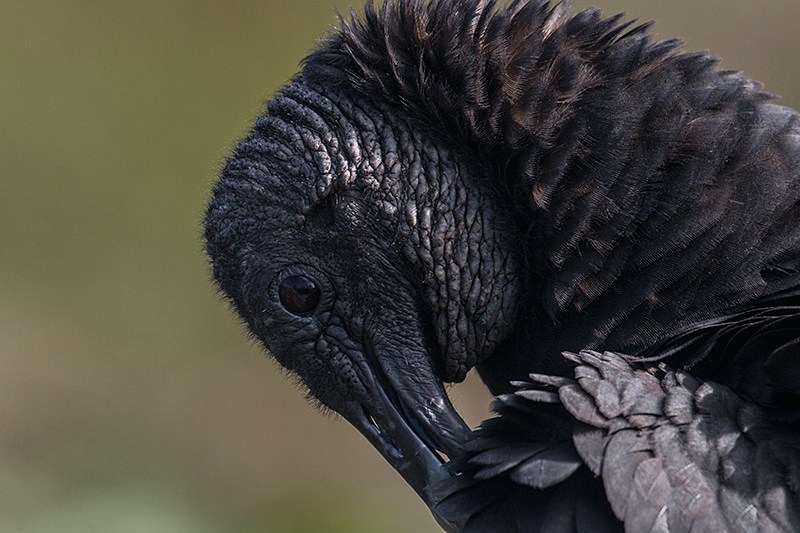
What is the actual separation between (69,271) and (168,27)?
8.71ft

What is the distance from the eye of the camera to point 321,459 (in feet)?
27.3

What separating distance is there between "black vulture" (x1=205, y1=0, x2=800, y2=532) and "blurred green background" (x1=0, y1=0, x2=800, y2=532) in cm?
469

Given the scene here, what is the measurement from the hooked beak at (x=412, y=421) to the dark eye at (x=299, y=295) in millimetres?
331

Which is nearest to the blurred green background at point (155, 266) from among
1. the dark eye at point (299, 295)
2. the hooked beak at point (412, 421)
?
the hooked beak at point (412, 421)

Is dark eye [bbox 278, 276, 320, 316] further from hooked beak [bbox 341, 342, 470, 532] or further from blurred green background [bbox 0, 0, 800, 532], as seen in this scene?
blurred green background [bbox 0, 0, 800, 532]

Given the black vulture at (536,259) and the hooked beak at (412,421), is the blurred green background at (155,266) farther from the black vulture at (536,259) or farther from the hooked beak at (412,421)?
the black vulture at (536,259)

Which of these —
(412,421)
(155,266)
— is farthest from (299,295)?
(155,266)

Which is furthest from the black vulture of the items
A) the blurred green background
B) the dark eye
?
the blurred green background

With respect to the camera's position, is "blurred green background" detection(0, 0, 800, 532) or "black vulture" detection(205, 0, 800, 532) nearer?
"black vulture" detection(205, 0, 800, 532)

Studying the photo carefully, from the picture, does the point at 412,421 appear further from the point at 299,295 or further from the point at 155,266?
the point at 155,266

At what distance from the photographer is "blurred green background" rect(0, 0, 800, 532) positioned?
7.98m

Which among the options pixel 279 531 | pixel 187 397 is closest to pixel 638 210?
pixel 279 531

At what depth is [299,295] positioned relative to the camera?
3361mm

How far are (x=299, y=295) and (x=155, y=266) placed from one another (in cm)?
579
